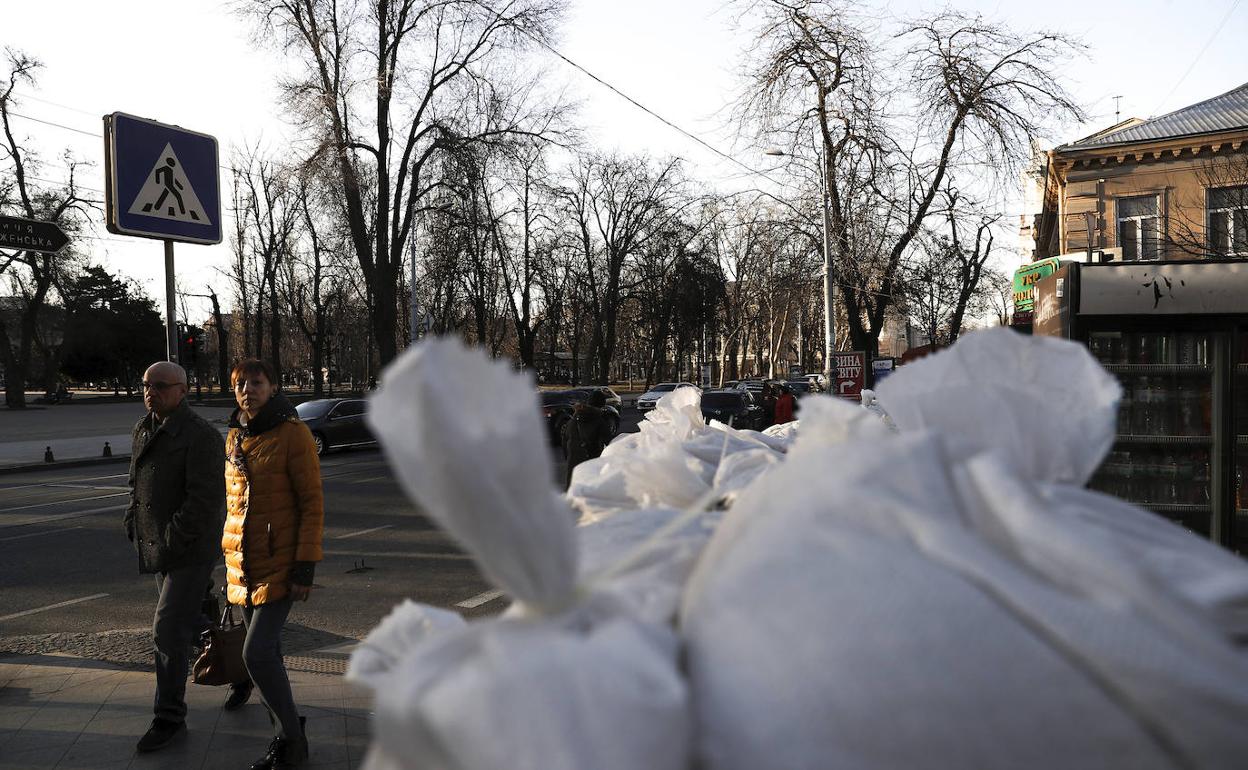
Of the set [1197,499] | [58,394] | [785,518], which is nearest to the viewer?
[785,518]

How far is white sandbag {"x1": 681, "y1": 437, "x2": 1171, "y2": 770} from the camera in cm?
77

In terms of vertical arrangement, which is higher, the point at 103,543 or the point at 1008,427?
the point at 1008,427

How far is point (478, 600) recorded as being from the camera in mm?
7219

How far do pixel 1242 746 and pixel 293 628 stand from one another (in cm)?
662

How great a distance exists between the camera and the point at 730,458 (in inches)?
69.7

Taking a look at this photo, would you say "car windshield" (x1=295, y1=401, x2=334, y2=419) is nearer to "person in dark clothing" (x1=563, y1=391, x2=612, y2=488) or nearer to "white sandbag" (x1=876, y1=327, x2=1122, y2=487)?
"person in dark clothing" (x1=563, y1=391, x2=612, y2=488)

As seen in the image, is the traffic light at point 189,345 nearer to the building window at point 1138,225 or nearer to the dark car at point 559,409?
the dark car at point 559,409

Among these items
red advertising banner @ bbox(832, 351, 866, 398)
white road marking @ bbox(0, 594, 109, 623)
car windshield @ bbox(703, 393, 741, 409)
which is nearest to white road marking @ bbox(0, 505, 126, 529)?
white road marking @ bbox(0, 594, 109, 623)

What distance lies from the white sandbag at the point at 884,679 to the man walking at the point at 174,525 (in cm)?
413

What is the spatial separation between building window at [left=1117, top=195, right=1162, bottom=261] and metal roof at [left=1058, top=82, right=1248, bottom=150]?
156 cm

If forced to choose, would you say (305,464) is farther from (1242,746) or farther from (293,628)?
(1242,746)

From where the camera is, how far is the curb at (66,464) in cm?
1898

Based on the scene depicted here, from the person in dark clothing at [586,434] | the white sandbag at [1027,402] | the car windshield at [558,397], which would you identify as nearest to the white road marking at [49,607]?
the person in dark clothing at [586,434]

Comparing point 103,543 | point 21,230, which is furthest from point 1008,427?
point 103,543
